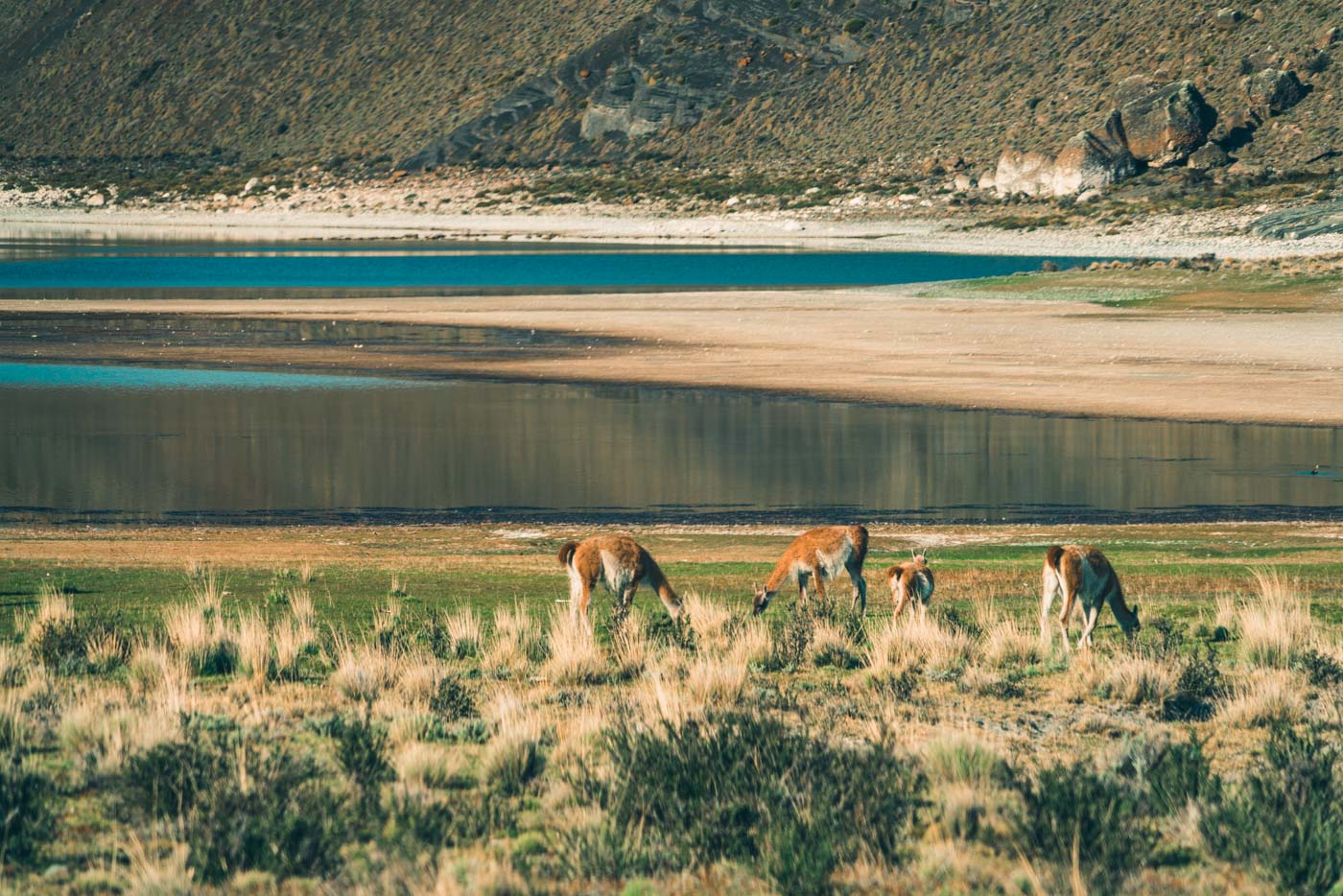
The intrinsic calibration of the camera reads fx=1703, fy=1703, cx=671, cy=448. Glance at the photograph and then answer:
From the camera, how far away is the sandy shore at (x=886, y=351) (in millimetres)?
32094

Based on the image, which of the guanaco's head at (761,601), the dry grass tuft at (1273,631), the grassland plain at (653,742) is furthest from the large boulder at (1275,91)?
the guanaco's head at (761,601)

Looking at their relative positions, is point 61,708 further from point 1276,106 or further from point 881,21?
point 881,21

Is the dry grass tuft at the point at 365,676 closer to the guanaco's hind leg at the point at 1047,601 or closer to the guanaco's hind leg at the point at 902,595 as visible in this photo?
the guanaco's hind leg at the point at 902,595

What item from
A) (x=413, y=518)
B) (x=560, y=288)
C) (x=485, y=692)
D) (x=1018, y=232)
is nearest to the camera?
(x=485, y=692)

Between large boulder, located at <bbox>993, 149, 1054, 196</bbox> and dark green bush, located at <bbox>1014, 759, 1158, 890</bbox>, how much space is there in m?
83.5

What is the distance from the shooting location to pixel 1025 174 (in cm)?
9006

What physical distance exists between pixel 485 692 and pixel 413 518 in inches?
418

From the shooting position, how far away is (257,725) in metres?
9.38

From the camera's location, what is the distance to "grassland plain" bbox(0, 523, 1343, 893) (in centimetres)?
693

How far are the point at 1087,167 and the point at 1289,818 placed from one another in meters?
84.1

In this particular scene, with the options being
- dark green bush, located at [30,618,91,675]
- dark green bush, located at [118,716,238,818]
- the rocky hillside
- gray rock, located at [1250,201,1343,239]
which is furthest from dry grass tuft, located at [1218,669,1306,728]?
the rocky hillside

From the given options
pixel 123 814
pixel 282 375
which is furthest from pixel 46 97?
pixel 123 814

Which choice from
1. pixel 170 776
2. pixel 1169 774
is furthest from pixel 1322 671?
pixel 170 776

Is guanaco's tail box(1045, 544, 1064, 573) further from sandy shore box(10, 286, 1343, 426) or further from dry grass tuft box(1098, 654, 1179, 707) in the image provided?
sandy shore box(10, 286, 1343, 426)
